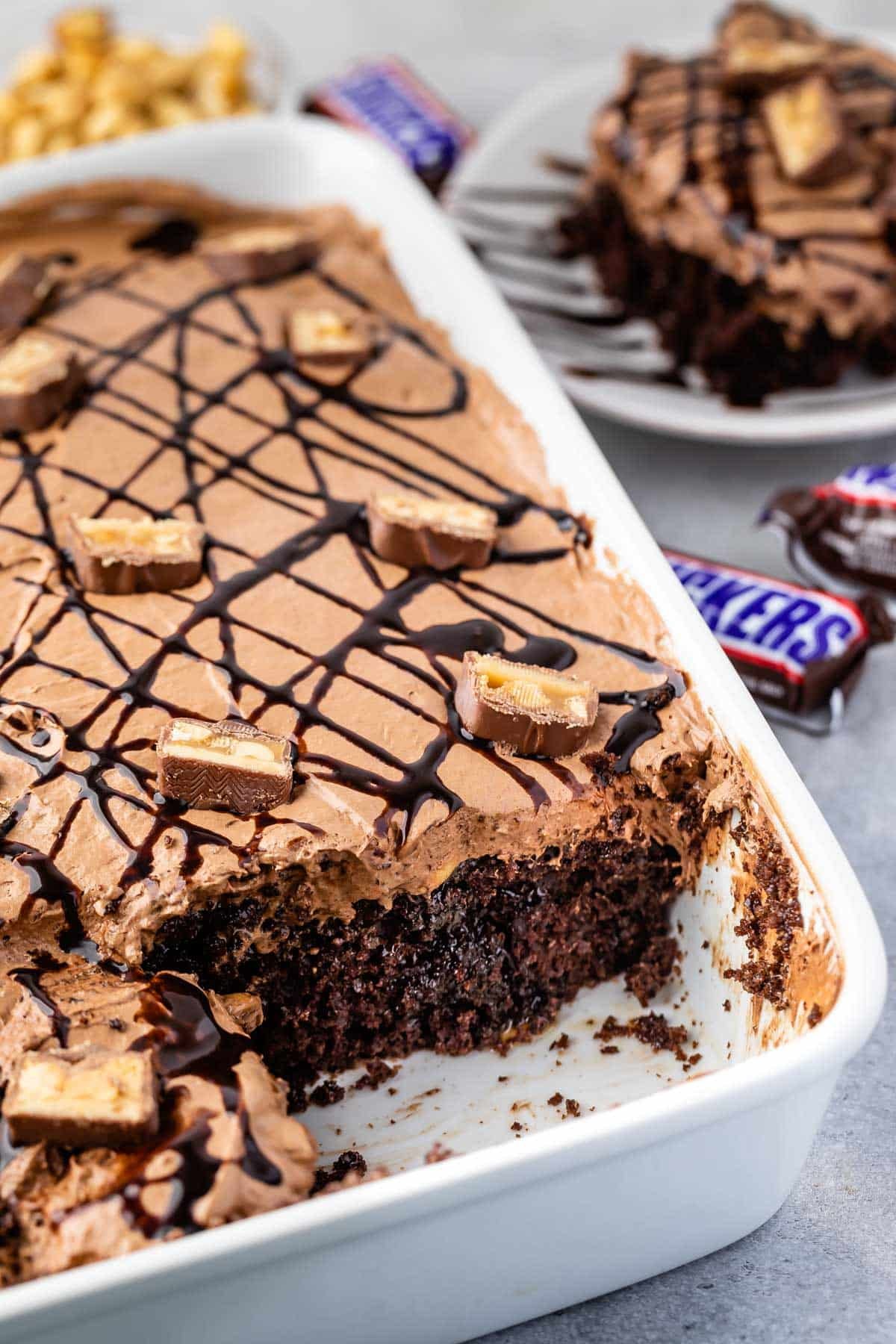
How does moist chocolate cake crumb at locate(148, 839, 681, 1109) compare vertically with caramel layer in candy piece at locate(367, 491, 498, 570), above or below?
below

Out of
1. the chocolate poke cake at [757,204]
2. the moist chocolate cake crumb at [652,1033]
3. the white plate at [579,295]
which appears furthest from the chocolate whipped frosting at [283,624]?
the chocolate poke cake at [757,204]

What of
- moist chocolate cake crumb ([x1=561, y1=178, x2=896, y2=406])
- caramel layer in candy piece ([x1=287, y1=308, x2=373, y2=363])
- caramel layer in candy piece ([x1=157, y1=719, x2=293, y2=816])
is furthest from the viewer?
moist chocolate cake crumb ([x1=561, y1=178, x2=896, y2=406])

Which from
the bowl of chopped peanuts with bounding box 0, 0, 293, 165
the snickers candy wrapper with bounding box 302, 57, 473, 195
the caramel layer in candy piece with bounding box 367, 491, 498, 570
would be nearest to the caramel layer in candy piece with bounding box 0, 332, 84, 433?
the caramel layer in candy piece with bounding box 367, 491, 498, 570

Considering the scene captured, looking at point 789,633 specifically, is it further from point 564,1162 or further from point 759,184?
point 564,1162

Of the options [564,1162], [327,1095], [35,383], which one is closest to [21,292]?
[35,383]

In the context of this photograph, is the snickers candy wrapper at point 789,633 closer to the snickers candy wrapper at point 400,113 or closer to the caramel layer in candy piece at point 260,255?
the caramel layer in candy piece at point 260,255

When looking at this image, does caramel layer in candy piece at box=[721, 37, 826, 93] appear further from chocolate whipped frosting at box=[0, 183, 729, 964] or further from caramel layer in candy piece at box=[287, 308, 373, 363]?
caramel layer in candy piece at box=[287, 308, 373, 363]

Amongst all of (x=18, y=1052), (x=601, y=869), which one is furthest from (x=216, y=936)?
(x=601, y=869)
